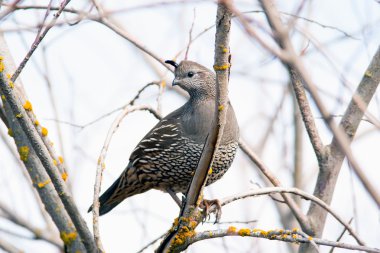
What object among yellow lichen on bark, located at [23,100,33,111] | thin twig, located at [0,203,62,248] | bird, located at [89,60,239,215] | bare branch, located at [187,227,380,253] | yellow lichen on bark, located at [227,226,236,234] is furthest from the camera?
bird, located at [89,60,239,215]

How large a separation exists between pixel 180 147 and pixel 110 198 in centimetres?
92

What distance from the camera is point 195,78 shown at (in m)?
5.41

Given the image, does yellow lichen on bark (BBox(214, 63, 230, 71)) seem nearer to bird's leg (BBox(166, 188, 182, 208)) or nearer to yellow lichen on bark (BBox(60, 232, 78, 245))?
yellow lichen on bark (BBox(60, 232, 78, 245))

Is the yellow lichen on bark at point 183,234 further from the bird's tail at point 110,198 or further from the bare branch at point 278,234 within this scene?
the bird's tail at point 110,198

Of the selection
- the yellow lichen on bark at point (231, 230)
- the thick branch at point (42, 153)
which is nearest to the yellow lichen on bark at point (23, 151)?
the thick branch at point (42, 153)

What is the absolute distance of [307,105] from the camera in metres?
4.44

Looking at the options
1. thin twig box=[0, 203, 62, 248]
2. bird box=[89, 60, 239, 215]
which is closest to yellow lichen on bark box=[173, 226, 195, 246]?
bird box=[89, 60, 239, 215]

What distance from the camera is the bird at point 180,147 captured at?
5023 mm

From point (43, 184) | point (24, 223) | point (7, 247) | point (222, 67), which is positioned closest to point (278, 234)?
point (222, 67)

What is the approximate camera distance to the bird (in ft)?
16.5

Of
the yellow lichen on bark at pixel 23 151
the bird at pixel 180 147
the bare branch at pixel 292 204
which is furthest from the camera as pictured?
the bird at pixel 180 147

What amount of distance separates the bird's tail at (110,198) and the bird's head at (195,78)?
1.09 metres

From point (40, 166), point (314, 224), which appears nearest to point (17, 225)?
point (40, 166)

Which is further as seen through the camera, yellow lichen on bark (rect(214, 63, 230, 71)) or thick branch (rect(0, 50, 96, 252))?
thick branch (rect(0, 50, 96, 252))
